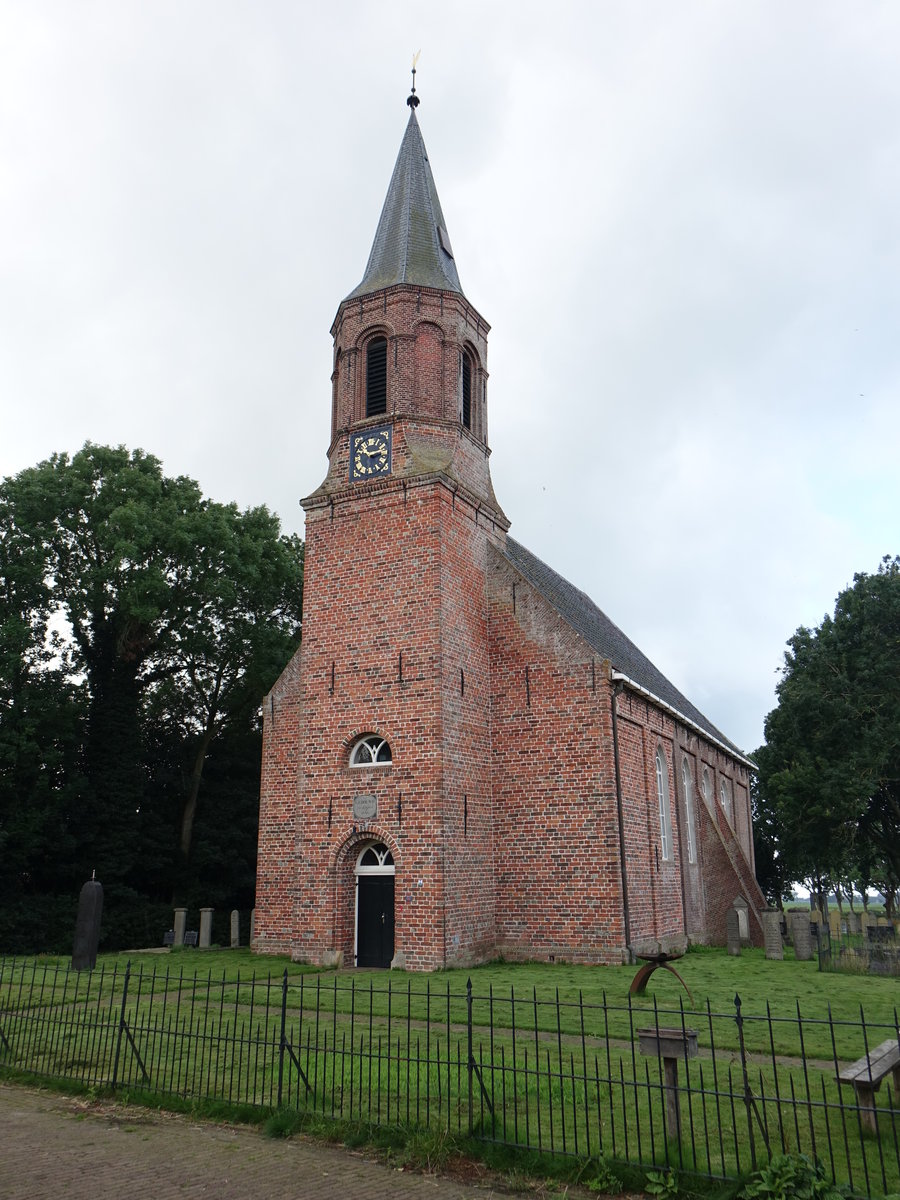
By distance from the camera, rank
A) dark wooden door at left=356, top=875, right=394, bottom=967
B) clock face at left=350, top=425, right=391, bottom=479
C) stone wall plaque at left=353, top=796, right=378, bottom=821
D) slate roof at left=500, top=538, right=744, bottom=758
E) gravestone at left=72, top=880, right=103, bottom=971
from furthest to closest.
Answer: slate roof at left=500, top=538, right=744, bottom=758 < clock face at left=350, top=425, right=391, bottom=479 < stone wall plaque at left=353, top=796, right=378, bottom=821 < dark wooden door at left=356, top=875, right=394, bottom=967 < gravestone at left=72, top=880, right=103, bottom=971

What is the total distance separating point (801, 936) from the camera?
20.2 m

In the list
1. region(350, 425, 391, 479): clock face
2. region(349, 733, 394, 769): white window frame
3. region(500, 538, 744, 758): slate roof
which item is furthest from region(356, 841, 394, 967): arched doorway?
region(350, 425, 391, 479): clock face

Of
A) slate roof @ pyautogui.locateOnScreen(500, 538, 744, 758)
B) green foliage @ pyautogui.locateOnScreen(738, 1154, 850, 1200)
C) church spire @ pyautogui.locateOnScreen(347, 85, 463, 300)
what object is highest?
church spire @ pyautogui.locateOnScreen(347, 85, 463, 300)

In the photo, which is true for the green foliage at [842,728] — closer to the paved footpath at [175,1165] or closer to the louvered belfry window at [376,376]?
the louvered belfry window at [376,376]

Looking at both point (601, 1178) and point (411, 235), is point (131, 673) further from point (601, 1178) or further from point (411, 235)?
point (601, 1178)

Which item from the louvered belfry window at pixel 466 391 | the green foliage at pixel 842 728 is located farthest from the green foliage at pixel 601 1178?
the green foliage at pixel 842 728

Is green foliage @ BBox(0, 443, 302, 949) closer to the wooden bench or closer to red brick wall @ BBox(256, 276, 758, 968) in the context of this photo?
red brick wall @ BBox(256, 276, 758, 968)

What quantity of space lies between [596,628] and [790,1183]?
69.1 feet

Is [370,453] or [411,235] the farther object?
[411,235]

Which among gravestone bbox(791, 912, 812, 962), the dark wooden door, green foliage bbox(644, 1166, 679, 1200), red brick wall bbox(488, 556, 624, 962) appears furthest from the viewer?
gravestone bbox(791, 912, 812, 962)

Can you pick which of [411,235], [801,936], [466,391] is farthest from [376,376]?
[801,936]

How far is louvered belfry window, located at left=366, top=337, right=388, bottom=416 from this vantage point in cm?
2038

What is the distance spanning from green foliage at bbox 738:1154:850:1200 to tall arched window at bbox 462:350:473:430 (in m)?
17.5

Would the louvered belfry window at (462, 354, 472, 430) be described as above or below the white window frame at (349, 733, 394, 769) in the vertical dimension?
above
